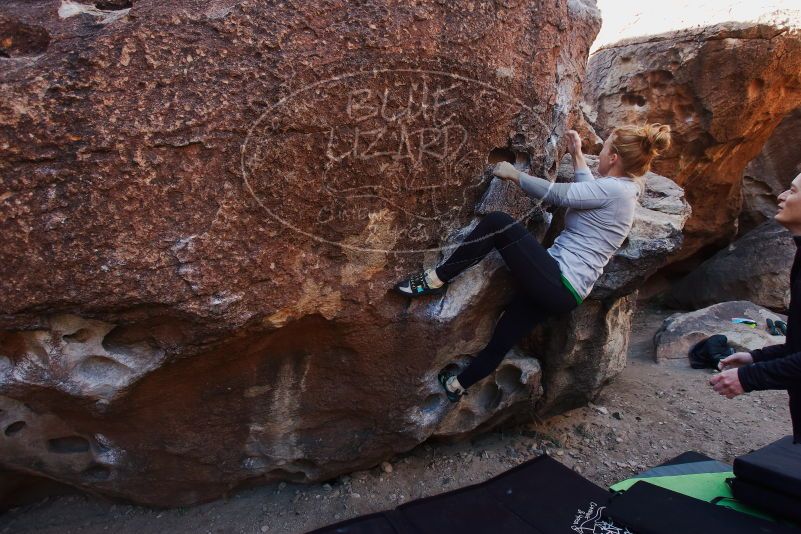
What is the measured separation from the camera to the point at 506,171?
6.71 feet

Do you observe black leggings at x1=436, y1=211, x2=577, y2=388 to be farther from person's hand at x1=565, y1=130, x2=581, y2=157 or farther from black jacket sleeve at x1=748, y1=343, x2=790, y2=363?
black jacket sleeve at x1=748, y1=343, x2=790, y2=363

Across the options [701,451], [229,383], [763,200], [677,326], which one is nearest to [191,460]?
[229,383]

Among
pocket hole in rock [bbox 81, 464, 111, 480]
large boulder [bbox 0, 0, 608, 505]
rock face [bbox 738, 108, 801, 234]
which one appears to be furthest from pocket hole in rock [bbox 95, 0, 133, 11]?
rock face [bbox 738, 108, 801, 234]

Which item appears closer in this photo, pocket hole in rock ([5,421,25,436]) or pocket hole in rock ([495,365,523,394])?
pocket hole in rock ([5,421,25,436])

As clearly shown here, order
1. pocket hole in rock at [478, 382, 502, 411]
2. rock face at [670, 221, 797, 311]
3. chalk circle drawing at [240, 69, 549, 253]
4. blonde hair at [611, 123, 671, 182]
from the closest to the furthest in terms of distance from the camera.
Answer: chalk circle drawing at [240, 69, 549, 253]
blonde hair at [611, 123, 671, 182]
pocket hole in rock at [478, 382, 502, 411]
rock face at [670, 221, 797, 311]

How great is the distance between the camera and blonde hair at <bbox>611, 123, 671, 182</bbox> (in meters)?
2.05

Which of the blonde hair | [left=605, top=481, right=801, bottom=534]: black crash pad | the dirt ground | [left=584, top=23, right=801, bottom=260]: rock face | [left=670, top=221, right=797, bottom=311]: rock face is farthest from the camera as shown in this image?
[left=670, top=221, right=797, bottom=311]: rock face

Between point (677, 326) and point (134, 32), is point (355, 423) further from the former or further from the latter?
point (677, 326)

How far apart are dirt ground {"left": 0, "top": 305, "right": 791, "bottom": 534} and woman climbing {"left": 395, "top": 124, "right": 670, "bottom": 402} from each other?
0.93 metres

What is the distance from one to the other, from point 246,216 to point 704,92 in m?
3.85

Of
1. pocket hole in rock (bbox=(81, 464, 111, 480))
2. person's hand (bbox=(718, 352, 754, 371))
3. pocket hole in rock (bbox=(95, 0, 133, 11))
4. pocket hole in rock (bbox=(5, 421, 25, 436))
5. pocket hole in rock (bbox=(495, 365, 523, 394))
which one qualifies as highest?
pocket hole in rock (bbox=(95, 0, 133, 11))

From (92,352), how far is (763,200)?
6056 mm

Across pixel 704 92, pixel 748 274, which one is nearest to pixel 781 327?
pixel 748 274

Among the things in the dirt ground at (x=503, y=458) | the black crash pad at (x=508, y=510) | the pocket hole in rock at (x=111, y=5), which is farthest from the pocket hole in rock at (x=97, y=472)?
the pocket hole in rock at (x=111, y=5)
